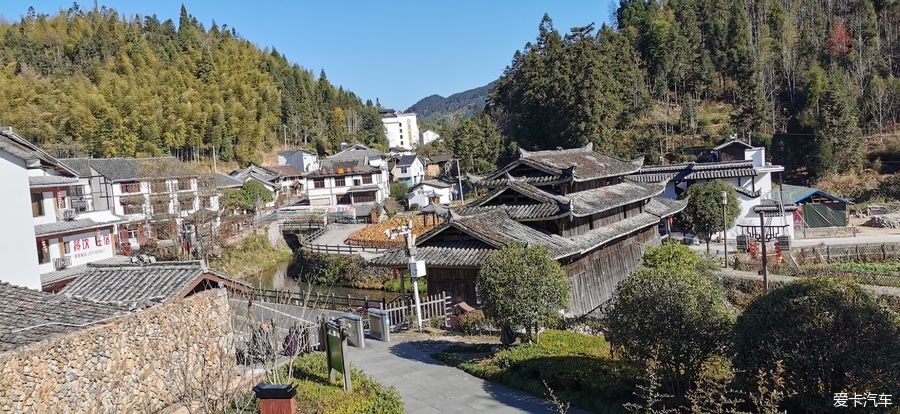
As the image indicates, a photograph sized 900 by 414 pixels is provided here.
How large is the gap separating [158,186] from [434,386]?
34.0 metres

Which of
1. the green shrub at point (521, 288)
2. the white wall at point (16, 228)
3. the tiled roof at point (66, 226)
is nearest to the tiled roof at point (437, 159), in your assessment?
the tiled roof at point (66, 226)

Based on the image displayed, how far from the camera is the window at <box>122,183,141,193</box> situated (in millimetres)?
42594

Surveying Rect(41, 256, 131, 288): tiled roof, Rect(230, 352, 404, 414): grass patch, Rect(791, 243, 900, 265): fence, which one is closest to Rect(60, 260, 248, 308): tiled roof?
Rect(230, 352, 404, 414): grass patch

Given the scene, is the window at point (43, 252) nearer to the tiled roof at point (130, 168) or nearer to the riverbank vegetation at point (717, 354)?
the tiled roof at point (130, 168)

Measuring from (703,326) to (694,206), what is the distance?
23.8 metres

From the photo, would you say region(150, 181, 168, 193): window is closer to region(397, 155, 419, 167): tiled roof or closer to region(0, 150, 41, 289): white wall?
region(0, 150, 41, 289): white wall

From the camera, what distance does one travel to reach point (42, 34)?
78.7m

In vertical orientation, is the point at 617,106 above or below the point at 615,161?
above

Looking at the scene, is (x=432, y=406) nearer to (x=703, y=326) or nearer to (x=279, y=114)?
(x=703, y=326)

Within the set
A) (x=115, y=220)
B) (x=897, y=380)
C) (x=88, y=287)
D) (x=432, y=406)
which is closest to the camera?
(x=897, y=380)

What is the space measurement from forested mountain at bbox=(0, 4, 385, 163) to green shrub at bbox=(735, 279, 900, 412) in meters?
59.6

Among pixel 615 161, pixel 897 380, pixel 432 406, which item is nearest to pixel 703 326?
pixel 897 380

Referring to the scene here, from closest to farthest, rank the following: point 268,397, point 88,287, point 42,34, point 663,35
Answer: point 268,397
point 88,287
point 663,35
point 42,34

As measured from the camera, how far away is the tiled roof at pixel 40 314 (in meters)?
8.81
